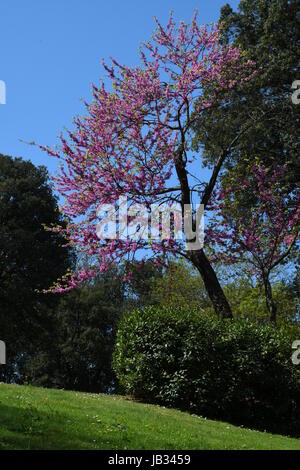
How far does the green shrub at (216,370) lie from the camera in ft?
46.3

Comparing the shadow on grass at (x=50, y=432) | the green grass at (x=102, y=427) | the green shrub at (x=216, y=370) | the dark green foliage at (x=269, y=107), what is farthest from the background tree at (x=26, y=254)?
the shadow on grass at (x=50, y=432)

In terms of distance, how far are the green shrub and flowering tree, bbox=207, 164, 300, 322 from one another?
375 centimetres

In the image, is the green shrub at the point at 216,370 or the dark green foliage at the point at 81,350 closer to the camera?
the green shrub at the point at 216,370

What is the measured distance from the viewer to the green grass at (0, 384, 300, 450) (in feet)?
26.2

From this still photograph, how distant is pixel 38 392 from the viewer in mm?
12914

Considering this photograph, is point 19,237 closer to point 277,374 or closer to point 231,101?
point 231,101

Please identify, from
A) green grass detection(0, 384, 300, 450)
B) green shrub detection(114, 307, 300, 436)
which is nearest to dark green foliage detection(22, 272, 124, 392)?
green shrub detection(114, 307, 300, 436)

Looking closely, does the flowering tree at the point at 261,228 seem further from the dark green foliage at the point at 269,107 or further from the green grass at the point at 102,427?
the green grass at the point at 102,427

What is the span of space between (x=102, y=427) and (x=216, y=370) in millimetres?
5614

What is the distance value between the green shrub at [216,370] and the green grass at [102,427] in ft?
3.62

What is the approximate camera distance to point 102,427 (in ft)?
30.6

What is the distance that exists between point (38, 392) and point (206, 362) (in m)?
4.18
